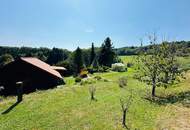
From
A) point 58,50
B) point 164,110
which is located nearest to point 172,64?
point 164,110

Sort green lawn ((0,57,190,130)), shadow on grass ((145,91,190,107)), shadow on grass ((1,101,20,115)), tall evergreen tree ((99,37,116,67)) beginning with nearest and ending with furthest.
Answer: green lawn ((0,57,190,130)) → shadow on grass ((1,101,20,115)) → shadow on grass ((145,91,190,107)) → tall evergreen tree ((99,37,116,67))

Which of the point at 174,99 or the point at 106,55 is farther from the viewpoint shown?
the point at 106,55

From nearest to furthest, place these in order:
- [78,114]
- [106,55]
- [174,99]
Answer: [78,114]
[174,99]
[106,55]

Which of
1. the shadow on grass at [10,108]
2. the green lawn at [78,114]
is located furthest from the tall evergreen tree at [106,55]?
the shadow on grass at [10,108]

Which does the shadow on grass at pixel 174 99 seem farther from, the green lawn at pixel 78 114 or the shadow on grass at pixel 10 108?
the shadow on grass at pixel 10 108

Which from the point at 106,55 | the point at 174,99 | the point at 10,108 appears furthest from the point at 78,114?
the point at 106,55

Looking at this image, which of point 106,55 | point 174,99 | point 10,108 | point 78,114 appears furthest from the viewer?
point 106,55

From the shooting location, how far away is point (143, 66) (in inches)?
1366

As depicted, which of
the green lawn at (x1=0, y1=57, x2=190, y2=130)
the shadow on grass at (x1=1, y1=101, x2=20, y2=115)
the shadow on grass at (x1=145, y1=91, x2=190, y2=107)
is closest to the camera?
the green lawn at (x1=0, y1=57, x2=190, y2=130)

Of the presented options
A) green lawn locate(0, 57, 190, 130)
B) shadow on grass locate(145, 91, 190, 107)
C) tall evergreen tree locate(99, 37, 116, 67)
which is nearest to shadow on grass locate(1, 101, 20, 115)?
green lawn locate(0, 57, 190, 130)

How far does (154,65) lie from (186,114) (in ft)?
35.1

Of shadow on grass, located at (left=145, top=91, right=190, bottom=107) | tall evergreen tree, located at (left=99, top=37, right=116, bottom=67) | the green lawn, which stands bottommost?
shadow on grass, located at (left=145, top=91, right=190, bottom=107)

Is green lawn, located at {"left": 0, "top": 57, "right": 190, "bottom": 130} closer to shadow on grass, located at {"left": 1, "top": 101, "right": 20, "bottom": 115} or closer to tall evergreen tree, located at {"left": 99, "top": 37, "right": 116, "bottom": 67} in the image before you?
shadow on grass, located at {"left": 1, "top": 101, "right": 20, "bottom": 115}

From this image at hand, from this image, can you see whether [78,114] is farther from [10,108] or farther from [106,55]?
[106,55]
